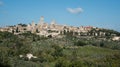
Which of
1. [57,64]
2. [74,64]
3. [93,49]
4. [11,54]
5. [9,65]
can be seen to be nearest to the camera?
[9,65]

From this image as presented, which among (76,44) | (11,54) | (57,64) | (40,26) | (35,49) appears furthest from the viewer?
(40,26)

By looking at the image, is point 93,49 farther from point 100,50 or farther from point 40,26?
point 40,26

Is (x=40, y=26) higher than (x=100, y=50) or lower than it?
higher

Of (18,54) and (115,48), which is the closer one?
(18,54)

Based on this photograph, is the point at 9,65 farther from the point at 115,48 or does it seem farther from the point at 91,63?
the point at 115,48

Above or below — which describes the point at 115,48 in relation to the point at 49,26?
below

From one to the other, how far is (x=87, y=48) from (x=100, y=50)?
2932mm

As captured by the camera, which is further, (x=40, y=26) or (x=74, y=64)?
(x=40, y=26)

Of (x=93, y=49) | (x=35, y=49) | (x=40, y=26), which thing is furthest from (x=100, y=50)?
(x=40, y=26)

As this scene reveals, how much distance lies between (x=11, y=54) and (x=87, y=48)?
58.2ft

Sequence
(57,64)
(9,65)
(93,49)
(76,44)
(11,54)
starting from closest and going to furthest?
(9,65) → (57,64) → (11,54) → (93,49) → (76,44)

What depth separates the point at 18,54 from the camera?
4525 centimetres

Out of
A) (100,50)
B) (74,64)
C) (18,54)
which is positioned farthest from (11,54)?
(100,50)

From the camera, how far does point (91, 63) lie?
35.0 m
